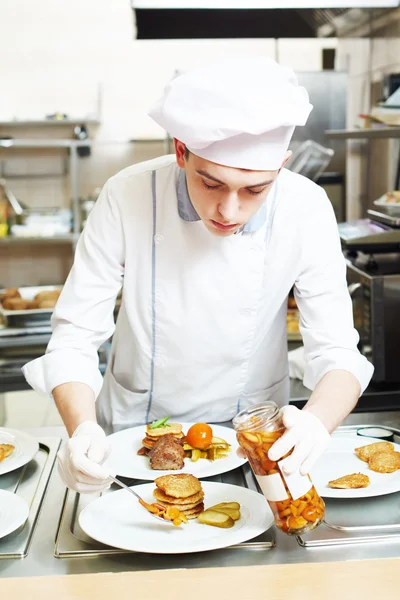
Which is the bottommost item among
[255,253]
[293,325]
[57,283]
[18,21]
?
[57,283]

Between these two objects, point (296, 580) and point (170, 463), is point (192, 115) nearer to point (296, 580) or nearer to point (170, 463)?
point (170, 463)

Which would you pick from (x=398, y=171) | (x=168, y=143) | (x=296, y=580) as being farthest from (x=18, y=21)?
(x=296, y=580)

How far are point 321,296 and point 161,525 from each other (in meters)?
0.61

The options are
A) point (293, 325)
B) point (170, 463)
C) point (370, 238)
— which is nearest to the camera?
point (170, 463)

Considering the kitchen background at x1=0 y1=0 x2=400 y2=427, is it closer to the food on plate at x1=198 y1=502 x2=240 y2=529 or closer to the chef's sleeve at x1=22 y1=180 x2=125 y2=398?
the chef's sleeve at x1=22 y1=180 x2=125 y2=398

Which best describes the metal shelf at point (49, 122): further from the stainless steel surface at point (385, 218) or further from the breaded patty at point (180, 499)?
the breaded patty at point (180, 499)

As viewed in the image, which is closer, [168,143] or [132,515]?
[132,515]

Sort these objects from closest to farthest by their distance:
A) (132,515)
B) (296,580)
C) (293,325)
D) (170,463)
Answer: (296,580) < (132,515) < (170,463) < (293,325)

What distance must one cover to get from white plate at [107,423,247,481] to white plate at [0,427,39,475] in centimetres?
15

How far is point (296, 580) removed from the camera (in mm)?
978

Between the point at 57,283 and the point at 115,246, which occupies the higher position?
the point at 115,246

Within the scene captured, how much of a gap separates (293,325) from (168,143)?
3170 mm

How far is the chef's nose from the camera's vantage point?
122 centimetres

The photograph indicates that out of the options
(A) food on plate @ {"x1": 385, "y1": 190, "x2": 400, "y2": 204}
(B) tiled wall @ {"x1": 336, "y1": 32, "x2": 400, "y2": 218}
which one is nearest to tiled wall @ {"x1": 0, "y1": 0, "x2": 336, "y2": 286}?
(B) tiled wall @ {"x1": 336, "y1": 32, "x2": 400, "y2": 218}
